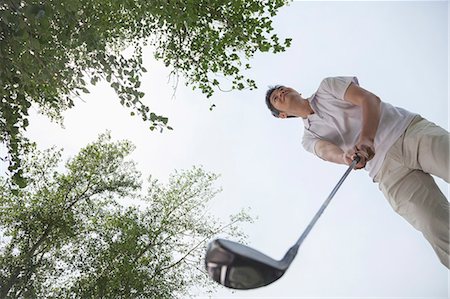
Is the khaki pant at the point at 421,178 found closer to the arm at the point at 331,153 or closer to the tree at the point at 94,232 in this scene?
the arm at the point at 331,153

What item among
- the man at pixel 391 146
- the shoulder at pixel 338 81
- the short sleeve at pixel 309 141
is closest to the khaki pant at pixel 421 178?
the man at pixel 391 146

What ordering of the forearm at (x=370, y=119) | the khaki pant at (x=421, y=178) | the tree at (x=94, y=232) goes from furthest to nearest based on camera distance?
the tree at (x=94, y=232) → the forearm at (x=370, y=119) → the khaki pant at (x=421, y=178)

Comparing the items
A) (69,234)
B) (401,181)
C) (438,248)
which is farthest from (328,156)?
(69,234)

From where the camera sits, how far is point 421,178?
200 centimetres

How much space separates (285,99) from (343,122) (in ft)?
1.48

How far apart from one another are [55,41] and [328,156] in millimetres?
2254

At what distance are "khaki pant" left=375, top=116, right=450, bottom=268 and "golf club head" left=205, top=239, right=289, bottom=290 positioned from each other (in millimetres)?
934

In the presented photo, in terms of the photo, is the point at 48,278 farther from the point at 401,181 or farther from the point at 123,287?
the point at 401,181

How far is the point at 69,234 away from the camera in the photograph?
32.8ft

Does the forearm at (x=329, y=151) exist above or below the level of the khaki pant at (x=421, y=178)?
above

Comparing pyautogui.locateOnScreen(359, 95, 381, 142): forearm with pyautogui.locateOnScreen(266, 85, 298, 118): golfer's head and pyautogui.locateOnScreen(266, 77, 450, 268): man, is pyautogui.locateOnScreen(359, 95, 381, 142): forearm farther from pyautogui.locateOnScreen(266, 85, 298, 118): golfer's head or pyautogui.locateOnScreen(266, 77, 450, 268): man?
pyautogui.locateOnScreen(266, 85, 298, 118): golfer's head

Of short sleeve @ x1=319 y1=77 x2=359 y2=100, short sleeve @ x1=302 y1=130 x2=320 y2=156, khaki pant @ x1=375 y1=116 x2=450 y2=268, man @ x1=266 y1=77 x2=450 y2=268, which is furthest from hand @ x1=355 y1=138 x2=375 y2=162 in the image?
short sleeve @ x1=302 y1=130 x2=320 y2=156

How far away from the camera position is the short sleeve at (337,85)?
226 cm

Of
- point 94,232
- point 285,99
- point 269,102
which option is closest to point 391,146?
point 285,99
